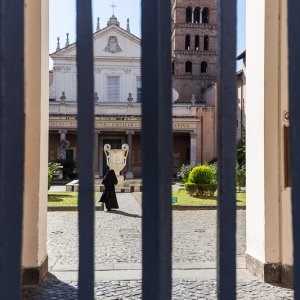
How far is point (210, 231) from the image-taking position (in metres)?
8.52

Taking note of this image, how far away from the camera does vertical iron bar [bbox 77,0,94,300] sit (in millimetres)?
1062

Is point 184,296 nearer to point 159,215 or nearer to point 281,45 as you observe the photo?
point 281,45

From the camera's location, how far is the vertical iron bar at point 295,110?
1.04m

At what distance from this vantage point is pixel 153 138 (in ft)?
3.47

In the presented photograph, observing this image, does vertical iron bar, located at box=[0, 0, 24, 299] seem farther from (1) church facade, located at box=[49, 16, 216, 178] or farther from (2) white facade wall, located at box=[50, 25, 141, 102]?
(2) white facade wall, located at box=[50, 25, 141, 102]

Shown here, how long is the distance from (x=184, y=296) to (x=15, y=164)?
3.43m

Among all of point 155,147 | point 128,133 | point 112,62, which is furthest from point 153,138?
point 112,62

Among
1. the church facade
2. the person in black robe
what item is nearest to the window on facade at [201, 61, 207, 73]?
the church facade

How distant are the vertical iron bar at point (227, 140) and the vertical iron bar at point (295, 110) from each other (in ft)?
0.45

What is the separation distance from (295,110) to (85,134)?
20.8 inches

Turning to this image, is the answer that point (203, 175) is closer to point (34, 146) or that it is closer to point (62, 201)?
point (62, 201)

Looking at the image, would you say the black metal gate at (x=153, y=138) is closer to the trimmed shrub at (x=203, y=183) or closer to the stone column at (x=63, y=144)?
the trimmed shrub at (x=203, y=183)

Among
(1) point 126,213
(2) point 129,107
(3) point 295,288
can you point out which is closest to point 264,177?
(3) point 295,288

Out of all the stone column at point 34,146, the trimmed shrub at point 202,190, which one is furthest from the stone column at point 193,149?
the stone column at point 34,146
